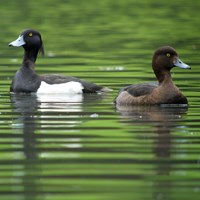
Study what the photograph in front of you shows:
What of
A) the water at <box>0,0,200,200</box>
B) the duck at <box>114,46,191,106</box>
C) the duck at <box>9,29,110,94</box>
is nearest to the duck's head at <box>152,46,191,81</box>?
the duck at <box>114,46,191,106</box>

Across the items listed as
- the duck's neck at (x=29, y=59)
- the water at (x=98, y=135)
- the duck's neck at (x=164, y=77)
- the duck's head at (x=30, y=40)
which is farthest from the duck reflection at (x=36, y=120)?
the duck's head at (x=30, y=40)

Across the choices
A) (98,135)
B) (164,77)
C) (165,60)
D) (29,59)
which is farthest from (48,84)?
(98,135)

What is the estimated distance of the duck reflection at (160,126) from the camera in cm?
931

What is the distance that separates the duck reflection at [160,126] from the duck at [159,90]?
0.46 feet

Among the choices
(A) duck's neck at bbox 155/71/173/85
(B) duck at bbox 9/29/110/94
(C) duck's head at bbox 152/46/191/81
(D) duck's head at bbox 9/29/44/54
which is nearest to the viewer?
(A) duck's neck at bbox 155/71/173/85

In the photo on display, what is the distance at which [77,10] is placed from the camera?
4278 centimetres

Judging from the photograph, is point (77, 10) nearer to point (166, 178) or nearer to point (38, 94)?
point (38, 94)

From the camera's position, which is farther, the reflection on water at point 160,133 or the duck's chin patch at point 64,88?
the duck's chin patch at point 64,88

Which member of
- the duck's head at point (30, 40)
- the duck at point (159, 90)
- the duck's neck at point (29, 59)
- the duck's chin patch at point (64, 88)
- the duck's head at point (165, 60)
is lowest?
the duck's chin patch at point (64, 88)

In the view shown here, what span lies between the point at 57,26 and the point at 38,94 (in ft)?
56.9

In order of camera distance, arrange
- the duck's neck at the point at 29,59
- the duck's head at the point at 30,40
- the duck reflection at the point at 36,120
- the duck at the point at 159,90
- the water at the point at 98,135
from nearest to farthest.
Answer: the water at the point at 98,135 → the duck reflection at the point at 36,120 → the duck at the point at 159,90 → the duck's neck at the point at 29,59 → the duck's head at the point at 30,40

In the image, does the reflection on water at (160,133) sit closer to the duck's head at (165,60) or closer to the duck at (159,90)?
the duck at (159,90)

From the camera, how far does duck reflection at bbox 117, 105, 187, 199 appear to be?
30.5ft

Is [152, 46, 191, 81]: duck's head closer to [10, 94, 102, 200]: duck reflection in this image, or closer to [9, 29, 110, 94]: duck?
[10, 94, 102, 200]: duck reflection
